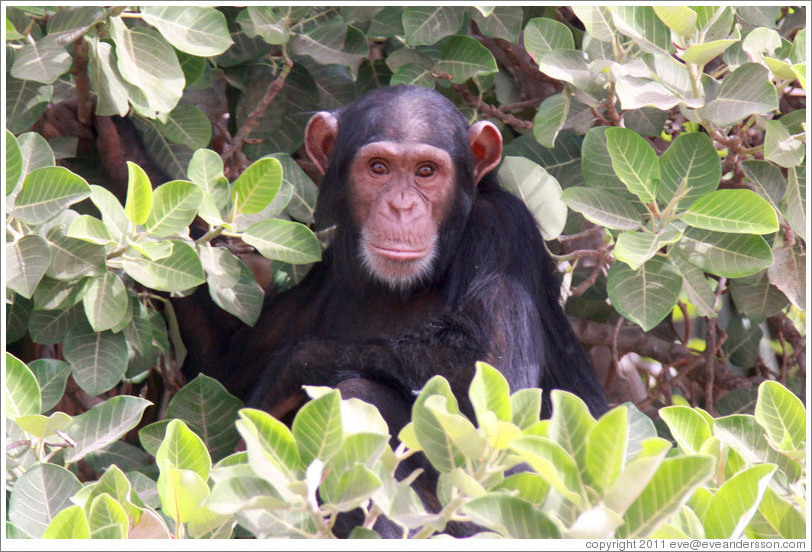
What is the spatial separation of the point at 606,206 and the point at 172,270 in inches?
61.6

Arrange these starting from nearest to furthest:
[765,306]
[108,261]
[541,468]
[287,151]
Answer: [541,468] < [108,261] < [765,306] < [287,151]

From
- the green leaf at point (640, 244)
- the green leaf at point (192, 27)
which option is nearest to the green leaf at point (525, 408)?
the green leaf at point (640, 244)

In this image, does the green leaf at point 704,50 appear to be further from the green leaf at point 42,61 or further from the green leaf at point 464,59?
the green leaf at point 42,61

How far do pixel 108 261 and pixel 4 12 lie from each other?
957mm

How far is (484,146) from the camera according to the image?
451cm

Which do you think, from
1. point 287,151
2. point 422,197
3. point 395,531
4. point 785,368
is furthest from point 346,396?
point 785,368

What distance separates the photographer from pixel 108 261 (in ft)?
11.7

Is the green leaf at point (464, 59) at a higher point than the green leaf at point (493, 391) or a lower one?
lower

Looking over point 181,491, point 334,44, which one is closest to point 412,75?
point 334,44

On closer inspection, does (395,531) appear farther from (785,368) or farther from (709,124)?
(785,368)

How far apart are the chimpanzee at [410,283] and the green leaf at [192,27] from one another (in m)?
0.88

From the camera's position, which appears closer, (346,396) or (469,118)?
(346,396)

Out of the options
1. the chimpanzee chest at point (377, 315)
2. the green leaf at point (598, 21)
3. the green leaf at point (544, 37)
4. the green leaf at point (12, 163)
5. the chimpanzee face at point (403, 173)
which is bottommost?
the chimpanzee chest at point (377, 315)

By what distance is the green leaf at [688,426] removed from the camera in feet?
9.82
